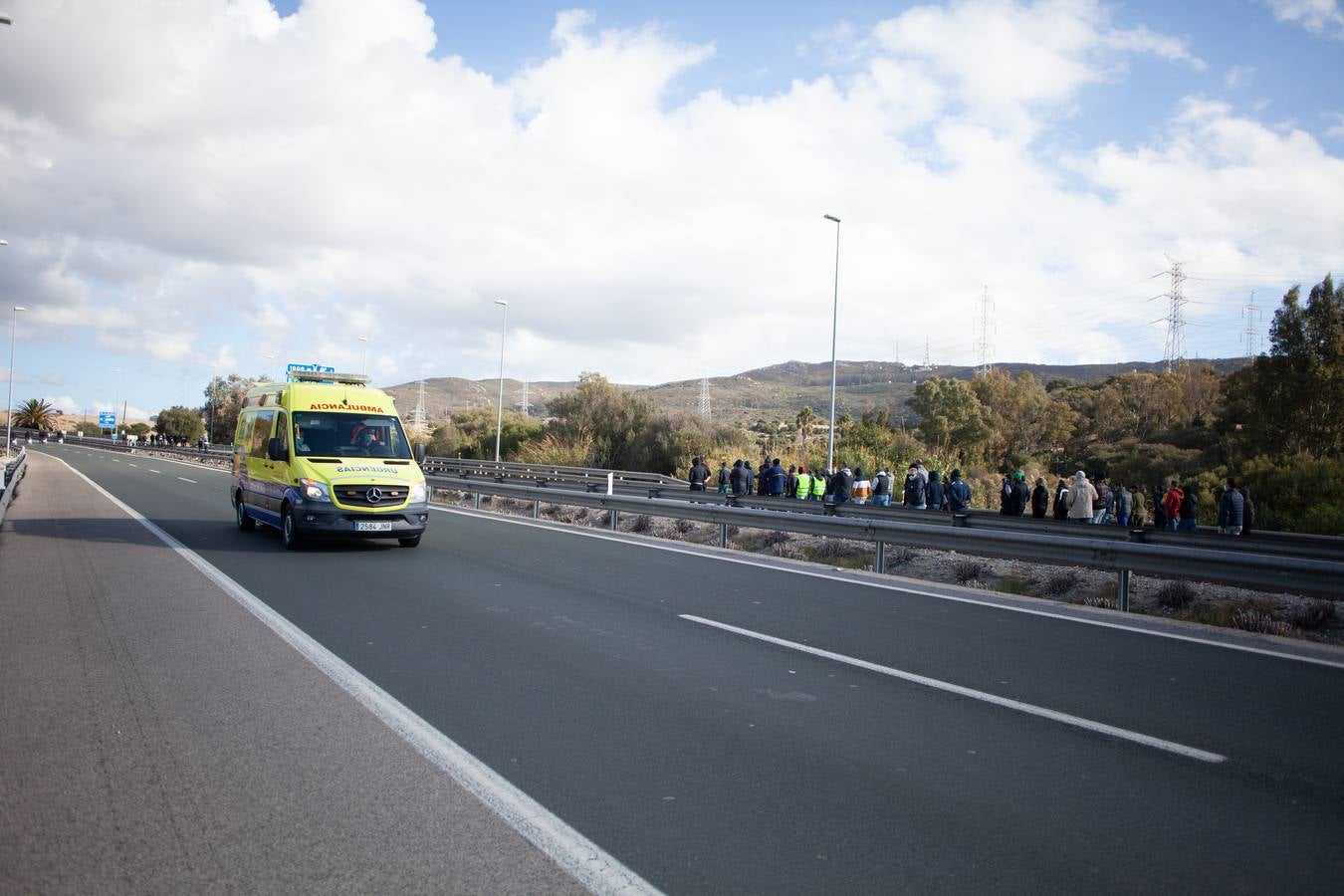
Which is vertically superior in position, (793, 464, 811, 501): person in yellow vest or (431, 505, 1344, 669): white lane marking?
(793, 464, 811, 501): person in yellow vest

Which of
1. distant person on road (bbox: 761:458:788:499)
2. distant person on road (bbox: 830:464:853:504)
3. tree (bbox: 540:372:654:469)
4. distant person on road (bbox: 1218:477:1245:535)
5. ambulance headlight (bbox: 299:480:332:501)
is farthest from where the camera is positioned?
tree (bbox: 540:372:654:469)

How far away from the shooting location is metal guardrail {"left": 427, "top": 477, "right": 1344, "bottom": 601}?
8602mm

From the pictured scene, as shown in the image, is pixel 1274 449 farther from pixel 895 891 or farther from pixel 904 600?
pixel 895 891

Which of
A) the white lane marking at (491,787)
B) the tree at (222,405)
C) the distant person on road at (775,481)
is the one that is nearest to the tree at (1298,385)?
the distant person on road at (775,481)

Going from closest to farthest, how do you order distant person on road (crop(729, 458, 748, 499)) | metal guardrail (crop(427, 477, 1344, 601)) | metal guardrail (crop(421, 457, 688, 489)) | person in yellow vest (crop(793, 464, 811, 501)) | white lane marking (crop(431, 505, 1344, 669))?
white lane marking (crop(431, 505, 1344, 669)) < metal guardrail (crop(427, 477, 1344, 601)) < distant person on road (crop(729, 458, 748, 499)) < person in yellow vest (crop(793, 464, 811, 501)) < metal guardrail (crop(421, 457, 688, 489))

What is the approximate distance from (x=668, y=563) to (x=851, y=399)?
104m

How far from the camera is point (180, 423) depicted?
354 feet

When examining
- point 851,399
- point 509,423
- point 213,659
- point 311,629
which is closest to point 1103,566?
point 311,629

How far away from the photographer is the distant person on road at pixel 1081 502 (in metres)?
19.2

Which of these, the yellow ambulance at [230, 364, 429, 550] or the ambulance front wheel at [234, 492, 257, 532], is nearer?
the yellow ambulance at [230, 364, 429, 550]

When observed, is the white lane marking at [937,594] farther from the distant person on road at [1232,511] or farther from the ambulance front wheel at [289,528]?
the distant person on road at [1232,511]

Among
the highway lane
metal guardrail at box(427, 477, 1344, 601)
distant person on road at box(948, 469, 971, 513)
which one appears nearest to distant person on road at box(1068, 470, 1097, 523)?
distant person on road at box(948, 469, 971, 513)

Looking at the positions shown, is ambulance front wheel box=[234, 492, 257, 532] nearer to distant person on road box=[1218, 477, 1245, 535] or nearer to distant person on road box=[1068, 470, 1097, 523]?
distant person on road box=[1068, 470, 1097, 523]

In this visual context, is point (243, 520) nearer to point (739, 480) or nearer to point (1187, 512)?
point (739, 480)
